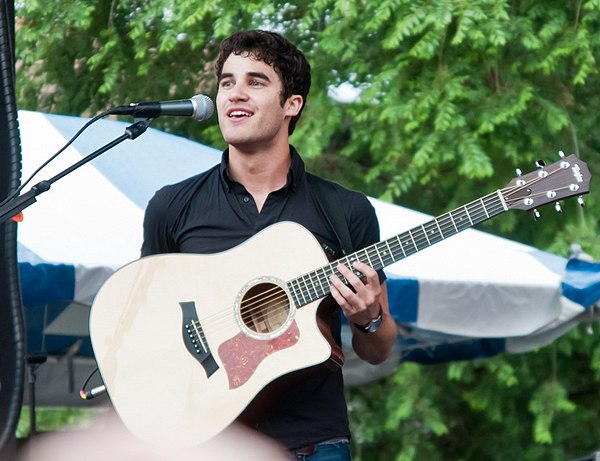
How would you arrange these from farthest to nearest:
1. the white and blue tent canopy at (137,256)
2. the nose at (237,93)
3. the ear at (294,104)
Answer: the white and blue tent canopy at (137,256) < the ear at (294,104) < the nose at (237,93)

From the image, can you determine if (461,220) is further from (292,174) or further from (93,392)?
(93,392)

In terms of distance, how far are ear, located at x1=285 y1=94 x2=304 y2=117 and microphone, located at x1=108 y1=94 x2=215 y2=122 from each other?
1.31 ft

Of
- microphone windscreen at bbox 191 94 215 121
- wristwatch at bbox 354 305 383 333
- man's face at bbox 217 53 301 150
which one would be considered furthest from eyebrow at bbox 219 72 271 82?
wristwatch at bbox 354 305 383 333

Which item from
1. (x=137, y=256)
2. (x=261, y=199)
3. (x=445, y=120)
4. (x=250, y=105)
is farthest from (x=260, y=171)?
(x=445, y=120)

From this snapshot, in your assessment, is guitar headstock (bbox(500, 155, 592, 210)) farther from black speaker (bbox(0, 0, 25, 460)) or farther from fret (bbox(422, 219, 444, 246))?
black speaker (bbox(0, 0, 25, 460))

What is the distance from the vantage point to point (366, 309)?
2930 mm

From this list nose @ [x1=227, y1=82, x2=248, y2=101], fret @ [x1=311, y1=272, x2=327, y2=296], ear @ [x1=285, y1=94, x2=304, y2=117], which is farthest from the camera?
ear @ [x1=285, y1=94, x2=304, y2=117]

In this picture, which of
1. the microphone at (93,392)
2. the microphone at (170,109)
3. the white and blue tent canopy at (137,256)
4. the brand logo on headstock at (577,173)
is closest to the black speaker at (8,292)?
the microphone at (170,109)

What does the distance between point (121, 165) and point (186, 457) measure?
3.45 metres

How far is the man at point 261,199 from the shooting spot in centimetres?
304

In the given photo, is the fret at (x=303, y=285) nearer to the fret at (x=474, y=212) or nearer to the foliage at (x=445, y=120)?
the fret at (x=474, y=212)

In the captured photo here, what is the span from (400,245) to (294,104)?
53 centimetres

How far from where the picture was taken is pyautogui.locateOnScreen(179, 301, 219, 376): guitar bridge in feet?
10.2

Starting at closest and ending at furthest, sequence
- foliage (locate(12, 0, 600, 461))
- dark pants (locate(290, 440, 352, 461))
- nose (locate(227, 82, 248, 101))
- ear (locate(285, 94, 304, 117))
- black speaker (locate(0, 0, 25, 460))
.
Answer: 1. black speaker (locate(0, 0, 25, 460))
2. dark pants (locate(290, 440, 352, 461))
3. nose (locate(227, 82, 248, 101))
4. ear (locate(285, 94, 304, 117))
5. foliage (locate(12, 0, 600, 461))
